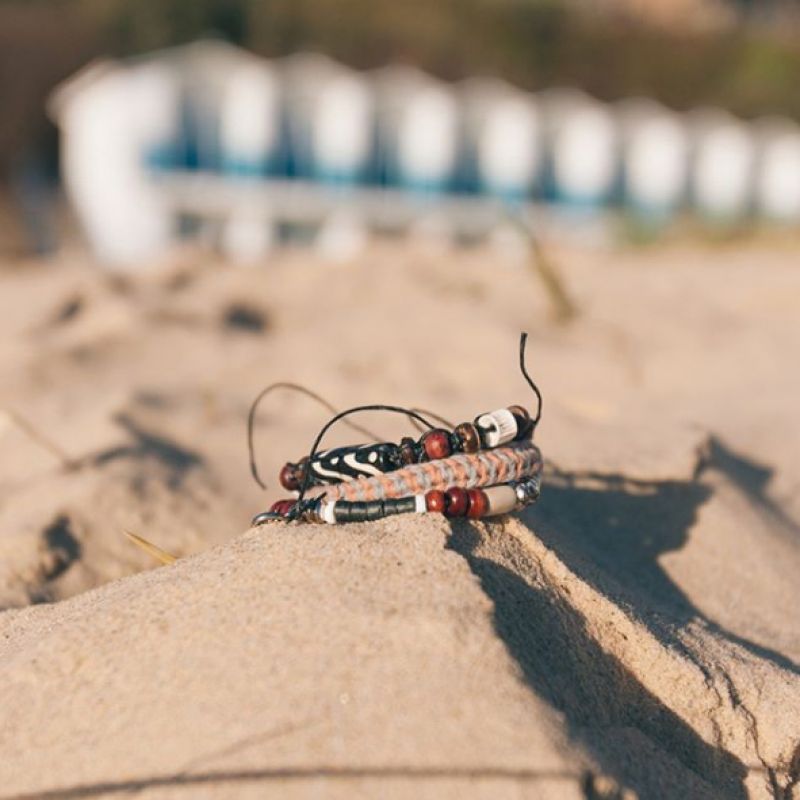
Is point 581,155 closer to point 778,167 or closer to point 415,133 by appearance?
point 415,133

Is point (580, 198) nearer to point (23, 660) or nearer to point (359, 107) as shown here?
point (359, 107)

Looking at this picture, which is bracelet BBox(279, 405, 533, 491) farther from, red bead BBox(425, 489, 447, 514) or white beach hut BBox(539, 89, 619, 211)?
white beach hut BBox(539, 89, 619, 211)

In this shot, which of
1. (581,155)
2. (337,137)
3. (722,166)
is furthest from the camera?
(722,166)

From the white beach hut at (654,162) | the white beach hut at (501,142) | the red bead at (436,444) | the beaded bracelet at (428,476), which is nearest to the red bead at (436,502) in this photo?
the beaded bracelet at (428,476)

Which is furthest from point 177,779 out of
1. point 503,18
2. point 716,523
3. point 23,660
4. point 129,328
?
point 503,18

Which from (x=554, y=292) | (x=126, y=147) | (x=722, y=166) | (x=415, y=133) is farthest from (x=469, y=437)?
(x=722, y=166)

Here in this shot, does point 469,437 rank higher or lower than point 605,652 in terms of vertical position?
higher

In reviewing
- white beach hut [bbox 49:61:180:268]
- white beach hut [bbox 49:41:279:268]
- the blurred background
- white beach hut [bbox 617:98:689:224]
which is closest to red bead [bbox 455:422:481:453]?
the blurred background
